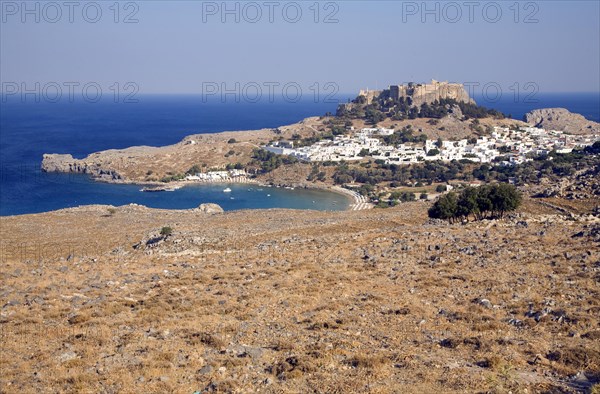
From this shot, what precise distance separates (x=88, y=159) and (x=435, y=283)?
9823 centimetres

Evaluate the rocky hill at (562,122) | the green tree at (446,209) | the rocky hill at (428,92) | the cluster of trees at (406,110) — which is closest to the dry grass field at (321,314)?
the green tree at (446,209)

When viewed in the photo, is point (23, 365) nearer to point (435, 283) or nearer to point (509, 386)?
point (509, 386)

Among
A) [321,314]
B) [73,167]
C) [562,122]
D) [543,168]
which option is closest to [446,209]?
[321,314]

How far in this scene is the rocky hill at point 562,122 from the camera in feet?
384

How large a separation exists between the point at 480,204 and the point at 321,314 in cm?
1825

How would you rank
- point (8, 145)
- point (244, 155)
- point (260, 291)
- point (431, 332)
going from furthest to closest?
1. point (8, 145)
2. point (244, 155)
3. point (260, 291)
4. point (431, 332)

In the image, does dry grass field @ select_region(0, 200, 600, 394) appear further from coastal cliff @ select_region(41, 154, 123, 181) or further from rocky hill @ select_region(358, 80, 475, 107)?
rocky hill @ select_region(358, 80, 475, 107)

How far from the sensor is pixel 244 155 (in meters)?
101

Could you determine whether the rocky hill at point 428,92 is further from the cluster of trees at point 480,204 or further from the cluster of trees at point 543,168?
the cluster of trees at point 480,204

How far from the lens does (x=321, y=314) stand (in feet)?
44.5

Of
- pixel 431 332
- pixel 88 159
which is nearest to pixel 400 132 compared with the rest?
pixel 88 159

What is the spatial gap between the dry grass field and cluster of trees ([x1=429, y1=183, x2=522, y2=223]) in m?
4.01

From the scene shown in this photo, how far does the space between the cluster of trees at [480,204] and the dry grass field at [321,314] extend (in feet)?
13.1

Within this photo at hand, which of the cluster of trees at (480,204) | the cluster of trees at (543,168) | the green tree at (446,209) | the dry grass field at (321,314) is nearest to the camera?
the dry grass field at (321,314)
